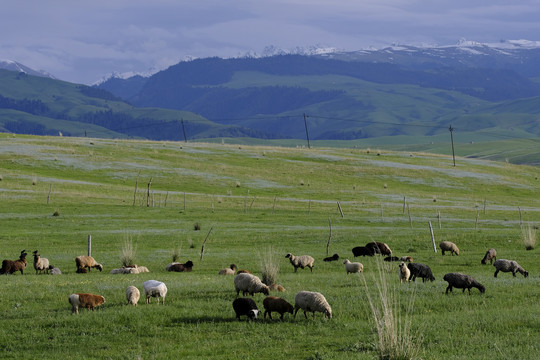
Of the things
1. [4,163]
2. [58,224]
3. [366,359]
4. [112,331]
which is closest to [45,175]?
[4,163]

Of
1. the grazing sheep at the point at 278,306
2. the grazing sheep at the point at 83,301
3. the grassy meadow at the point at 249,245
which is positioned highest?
the grazing sheep at the point at 278,306

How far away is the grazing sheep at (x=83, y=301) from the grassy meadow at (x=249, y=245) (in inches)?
11.4

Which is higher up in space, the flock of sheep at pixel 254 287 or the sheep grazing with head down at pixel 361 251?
the flock of sheep at pixel 254 287

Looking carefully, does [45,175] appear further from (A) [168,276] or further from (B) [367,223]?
(A) [168,276]

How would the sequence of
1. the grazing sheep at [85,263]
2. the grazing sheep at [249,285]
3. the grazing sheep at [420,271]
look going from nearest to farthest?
the grazing sheep at [249,285] < the grazing sheep at [420,271] < the grazing sheep at [85,263]

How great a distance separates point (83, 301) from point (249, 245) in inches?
942

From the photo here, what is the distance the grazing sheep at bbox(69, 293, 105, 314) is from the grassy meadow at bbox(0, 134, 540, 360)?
0.29 metres

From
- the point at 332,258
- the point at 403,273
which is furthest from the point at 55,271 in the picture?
the point at 403,273

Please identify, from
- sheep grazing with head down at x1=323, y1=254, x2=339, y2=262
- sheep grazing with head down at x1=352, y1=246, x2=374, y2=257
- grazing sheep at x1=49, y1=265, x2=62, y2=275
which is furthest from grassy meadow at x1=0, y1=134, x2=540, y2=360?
sheep grazing with head down at x1=352, y1=246, x2=374, y2=257

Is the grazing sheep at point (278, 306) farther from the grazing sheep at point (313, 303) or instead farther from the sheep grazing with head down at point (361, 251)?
the sheep grazing with head down at point (361, 251)

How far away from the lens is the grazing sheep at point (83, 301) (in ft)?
63.5

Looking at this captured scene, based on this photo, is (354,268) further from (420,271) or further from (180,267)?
(180,267)

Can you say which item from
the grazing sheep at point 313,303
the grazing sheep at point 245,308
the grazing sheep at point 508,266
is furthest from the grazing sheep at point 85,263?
the grazing sheep at point 508,266

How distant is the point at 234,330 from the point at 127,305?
13.9 feet
